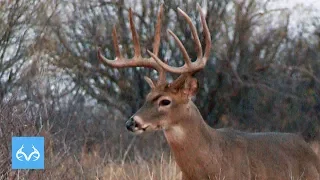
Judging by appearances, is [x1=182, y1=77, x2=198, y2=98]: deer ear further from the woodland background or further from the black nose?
the woodland background

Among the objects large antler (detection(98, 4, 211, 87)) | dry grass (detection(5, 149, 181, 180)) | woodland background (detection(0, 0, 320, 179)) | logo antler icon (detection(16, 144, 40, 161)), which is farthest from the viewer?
woodland background (detection(0, 0, 320, 179))

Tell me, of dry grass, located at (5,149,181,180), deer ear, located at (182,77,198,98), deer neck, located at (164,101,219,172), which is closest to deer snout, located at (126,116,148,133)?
deer neck, located at (164,101,219,172)

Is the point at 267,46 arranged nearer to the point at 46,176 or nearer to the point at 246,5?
the point at 246,5

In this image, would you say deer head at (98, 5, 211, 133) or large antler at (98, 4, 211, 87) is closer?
deer head at (98, 5, 211, 133)

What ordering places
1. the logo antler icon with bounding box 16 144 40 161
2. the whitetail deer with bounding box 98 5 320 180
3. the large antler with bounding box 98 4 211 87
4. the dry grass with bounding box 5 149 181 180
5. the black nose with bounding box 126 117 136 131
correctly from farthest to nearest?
1. the large antler with bounding box 98 4 211 87
2. the whitetail deer with bounding box 98 5 320 180
3. the black nose with bounding box 126 117 136 131
4. the dry grass with bounding box 5 149 181 180
5. the logo antler icon with bounding box 16 144 40 161

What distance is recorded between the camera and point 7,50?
13148mm

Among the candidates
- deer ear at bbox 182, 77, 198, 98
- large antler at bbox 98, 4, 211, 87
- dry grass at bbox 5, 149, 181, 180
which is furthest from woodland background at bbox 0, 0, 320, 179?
deer ear at bbox 182, 77, 198, 98

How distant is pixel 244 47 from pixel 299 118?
5.45 feet

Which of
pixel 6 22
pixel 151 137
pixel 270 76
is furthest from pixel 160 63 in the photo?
pixel 270 76

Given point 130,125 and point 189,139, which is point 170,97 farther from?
point 130,125

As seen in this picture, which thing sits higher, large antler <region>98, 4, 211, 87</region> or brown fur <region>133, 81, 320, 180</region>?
large antler <region>98, 4, 211, 87</region>

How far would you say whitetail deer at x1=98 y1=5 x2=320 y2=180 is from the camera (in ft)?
27.2

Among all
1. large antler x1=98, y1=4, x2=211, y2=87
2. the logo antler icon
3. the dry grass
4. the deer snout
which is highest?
large antler x1=98, y1=4, x2=211, y2=87

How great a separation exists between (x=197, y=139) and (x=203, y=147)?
0.10 m
